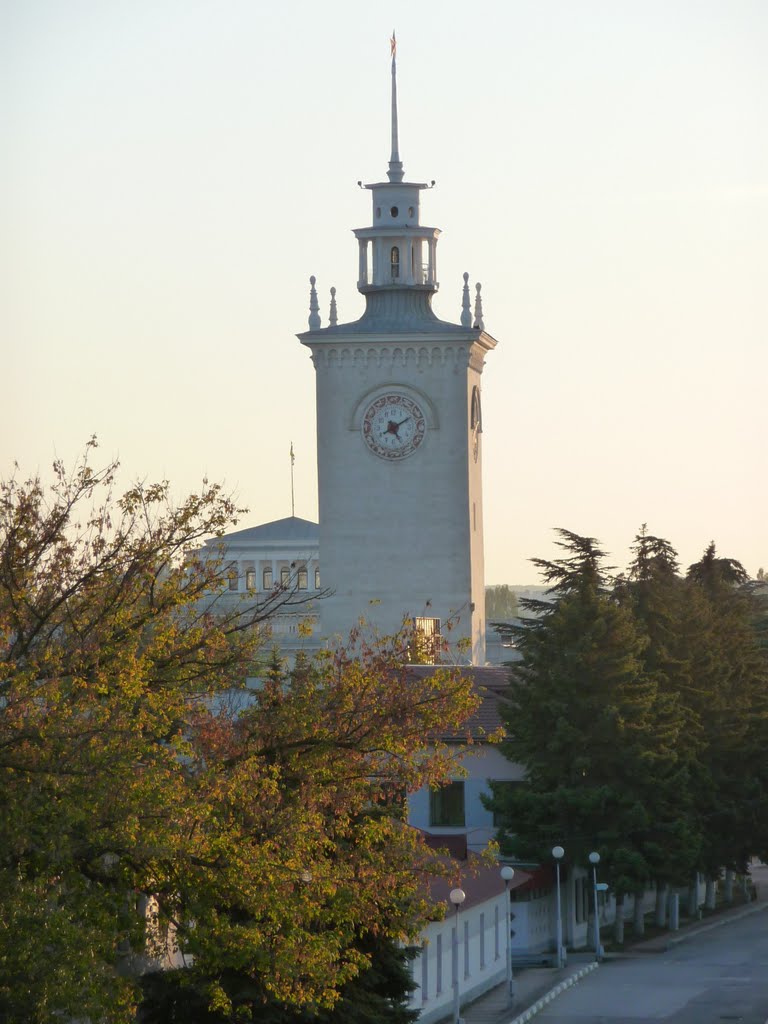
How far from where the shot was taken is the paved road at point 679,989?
4716 cm

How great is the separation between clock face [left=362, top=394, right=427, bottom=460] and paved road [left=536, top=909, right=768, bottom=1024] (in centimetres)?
4373

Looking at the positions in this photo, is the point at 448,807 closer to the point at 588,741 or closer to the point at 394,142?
the point at 588,741

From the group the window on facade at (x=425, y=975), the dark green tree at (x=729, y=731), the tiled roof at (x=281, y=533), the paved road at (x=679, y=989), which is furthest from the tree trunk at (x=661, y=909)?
the tiled roof at (x=281, y=533)

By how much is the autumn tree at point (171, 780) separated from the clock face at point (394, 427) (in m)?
73.7

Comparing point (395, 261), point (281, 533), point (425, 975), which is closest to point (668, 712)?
point (425, 975)

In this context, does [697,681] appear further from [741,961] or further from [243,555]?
[243,555]

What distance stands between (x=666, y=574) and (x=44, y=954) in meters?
55.1

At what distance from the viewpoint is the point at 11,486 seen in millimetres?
27250

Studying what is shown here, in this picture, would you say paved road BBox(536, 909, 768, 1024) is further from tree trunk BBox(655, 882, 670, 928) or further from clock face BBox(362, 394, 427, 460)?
clock face BBox(362, 394, 427, 460)

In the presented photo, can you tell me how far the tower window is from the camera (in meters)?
106

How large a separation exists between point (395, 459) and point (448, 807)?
133ft

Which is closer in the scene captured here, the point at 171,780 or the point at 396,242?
the point at 171,780

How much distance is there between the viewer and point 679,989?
52.0 m

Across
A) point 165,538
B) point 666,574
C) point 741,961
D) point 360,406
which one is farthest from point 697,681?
point 165,538
